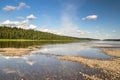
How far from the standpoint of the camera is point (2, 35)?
15312cm

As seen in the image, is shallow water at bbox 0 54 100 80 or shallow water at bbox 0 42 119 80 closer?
shallow water at bbox 0 54 100 80

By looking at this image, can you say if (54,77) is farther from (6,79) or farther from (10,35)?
(10,35)

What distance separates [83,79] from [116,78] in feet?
14.9

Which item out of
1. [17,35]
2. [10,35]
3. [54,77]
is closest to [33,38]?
[17,35]

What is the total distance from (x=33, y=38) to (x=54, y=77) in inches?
7143

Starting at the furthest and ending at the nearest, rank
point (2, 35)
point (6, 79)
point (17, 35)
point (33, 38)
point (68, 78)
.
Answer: point (33, 38), point (17, 35), point (2, 35), point (68, 78), point (6, 79)

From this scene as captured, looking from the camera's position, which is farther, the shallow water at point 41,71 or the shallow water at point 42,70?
the shallow water at point 42,70

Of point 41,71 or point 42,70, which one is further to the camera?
point 42,70

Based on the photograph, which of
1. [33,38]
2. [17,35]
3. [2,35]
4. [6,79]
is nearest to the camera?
[6,79]

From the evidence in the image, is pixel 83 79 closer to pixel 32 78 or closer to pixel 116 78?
pixel 116 78

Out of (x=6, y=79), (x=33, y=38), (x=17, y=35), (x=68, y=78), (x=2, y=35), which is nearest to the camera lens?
(x=6, y=79)

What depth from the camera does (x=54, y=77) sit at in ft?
68.3

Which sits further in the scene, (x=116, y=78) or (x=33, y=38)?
(x=33, y=38)

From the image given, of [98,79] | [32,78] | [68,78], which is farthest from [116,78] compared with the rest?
[32,78]
